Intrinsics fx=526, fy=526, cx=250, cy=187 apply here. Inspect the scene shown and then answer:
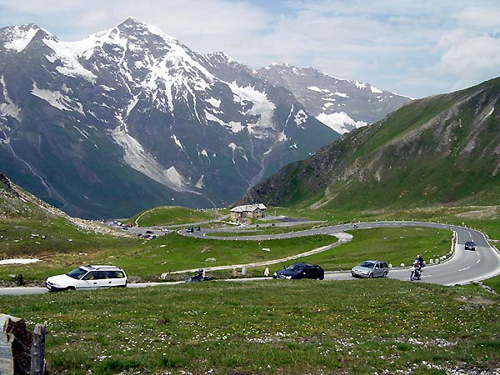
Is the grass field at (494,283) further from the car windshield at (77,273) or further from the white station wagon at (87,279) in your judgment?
the car windshield at (77,273)

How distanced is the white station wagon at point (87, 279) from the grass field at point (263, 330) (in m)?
6.64

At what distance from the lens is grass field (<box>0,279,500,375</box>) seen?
2228 cm

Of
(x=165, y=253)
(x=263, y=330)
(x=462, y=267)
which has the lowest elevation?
(x=165, y=253)

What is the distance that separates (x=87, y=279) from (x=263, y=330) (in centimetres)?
2691

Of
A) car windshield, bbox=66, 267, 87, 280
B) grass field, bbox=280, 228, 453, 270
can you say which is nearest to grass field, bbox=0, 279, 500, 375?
car windshield, bbox=66, 267, 87, 280

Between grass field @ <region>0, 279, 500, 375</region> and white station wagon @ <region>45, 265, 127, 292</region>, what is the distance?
664 centimetres

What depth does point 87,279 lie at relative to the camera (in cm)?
5097

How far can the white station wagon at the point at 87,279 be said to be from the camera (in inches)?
1928

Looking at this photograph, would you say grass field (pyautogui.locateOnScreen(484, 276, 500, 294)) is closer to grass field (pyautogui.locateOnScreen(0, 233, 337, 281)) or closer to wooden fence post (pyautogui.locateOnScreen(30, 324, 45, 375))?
grass field (pyautogui.locateOnScreen(0, 233, 337, 281))

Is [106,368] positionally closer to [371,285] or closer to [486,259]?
[371,285]

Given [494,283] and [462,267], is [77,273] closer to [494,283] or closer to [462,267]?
[494,283]

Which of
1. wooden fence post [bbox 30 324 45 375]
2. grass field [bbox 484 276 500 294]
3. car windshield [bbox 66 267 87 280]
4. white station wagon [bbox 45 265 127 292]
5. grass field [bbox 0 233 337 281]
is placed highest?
wooden fence post [bbox 30 324 45 375]

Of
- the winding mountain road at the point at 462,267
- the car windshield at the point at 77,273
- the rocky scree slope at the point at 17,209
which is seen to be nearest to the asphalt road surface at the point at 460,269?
the winding mountain road at the point at 462,267

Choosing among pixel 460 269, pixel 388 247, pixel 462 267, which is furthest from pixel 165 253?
pixel 460 269
